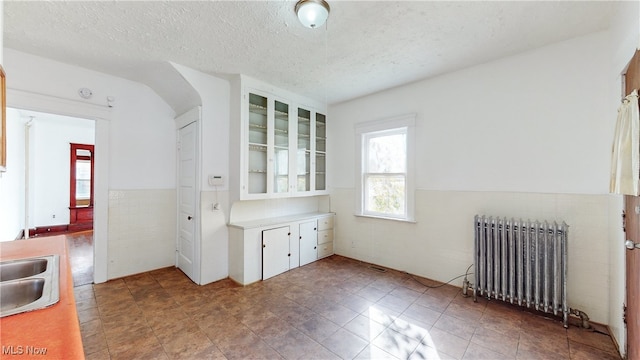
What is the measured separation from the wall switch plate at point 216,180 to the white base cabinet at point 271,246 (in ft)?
1.90

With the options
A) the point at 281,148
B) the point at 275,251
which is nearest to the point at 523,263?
the point at 275,251

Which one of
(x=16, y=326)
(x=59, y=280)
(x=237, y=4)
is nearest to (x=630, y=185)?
(x=237, y=4)

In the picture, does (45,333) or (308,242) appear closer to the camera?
(45,333)

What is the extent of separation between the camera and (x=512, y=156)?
270 centimetres

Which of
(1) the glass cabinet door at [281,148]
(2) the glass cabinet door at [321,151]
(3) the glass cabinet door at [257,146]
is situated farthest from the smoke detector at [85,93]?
(2) the glass cabinet door at [321,151]

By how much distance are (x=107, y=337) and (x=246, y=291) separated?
1.25 m

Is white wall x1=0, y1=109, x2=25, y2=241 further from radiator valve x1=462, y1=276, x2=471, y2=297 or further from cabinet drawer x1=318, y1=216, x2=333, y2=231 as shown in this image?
radiator valve x1=462, y1=276, x2=471, y2=297

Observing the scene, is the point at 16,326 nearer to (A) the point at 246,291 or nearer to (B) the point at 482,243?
(A) the point at 246,291

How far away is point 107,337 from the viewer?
2.08 m

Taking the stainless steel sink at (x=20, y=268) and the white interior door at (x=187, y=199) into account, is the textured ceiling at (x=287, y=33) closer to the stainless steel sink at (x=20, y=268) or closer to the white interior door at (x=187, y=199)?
the white interior door at (x=187, y=199)

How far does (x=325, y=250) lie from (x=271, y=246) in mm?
1159

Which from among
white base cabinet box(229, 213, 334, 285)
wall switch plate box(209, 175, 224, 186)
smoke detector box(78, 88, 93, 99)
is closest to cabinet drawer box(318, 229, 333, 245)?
white base cabinet box(229, 213, 334, 285)

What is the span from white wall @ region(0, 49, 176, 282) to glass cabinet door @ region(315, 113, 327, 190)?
2224 mm

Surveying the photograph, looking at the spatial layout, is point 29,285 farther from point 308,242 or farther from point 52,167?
point 52,167
